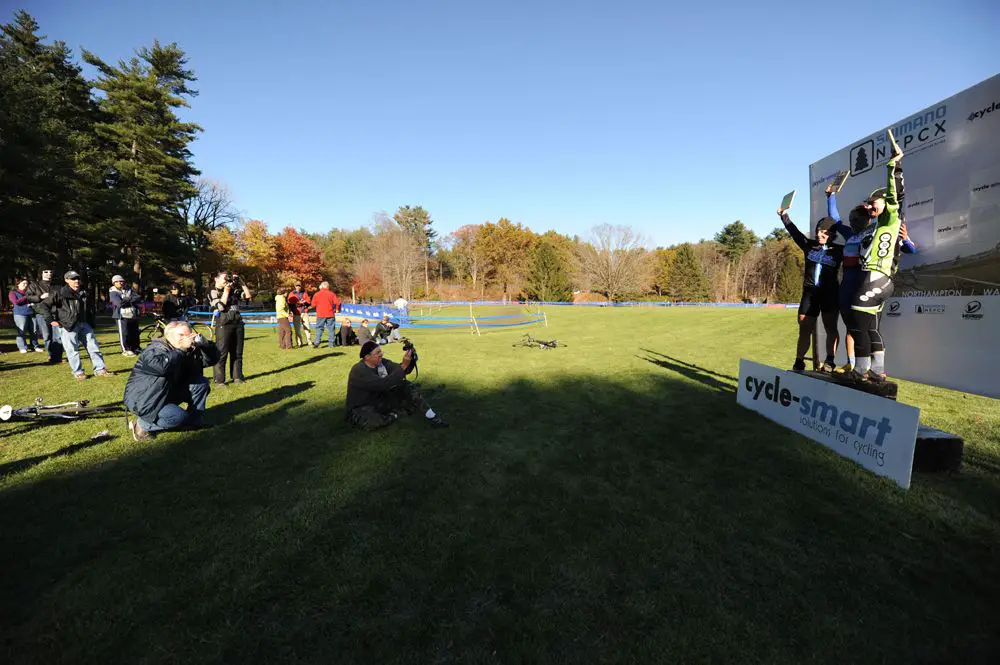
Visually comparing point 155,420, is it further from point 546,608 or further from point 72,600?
point 546,608

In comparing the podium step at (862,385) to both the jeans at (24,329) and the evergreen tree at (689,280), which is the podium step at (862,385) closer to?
the jeans at (24,329)

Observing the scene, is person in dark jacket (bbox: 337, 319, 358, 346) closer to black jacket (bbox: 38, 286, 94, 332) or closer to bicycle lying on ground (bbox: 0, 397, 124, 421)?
black jacket (bbox: 38, 286, 94, 332)

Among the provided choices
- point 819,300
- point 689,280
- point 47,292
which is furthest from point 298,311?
point 689,280

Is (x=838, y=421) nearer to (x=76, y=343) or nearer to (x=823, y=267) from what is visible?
(x=823, y=267)

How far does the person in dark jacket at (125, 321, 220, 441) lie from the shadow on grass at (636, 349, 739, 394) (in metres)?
8.75

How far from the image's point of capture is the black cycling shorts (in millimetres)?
5812

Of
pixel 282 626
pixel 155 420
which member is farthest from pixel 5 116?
pixel 282 626

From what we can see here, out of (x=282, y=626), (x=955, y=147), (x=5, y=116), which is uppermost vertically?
(x=5, y=116)

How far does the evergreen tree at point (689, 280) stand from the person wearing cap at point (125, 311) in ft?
209

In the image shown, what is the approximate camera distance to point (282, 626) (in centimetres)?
233

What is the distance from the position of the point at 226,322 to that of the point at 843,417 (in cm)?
986

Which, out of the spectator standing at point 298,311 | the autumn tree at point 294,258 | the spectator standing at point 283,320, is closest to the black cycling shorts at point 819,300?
the spectator standing at point 283,320

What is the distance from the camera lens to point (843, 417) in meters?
4.65

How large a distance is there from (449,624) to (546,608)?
587 millimetres
